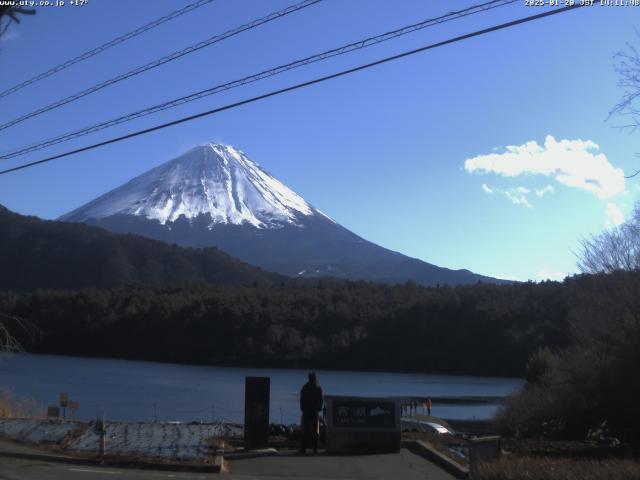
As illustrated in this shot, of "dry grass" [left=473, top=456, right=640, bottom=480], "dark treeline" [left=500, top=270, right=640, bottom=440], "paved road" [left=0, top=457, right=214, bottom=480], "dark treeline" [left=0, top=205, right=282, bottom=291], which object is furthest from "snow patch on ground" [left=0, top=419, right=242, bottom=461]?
"dark treeline" [left=0, top=205, right=282, bottom=291]

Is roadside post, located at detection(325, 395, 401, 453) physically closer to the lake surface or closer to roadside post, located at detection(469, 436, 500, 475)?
roadside post, located at detection(469, 436, 500, 475)

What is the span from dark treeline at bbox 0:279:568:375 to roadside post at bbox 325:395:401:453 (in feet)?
237

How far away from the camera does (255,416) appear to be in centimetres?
1486

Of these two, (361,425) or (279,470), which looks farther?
(361,425)

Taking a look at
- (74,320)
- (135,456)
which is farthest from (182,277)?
(135,456)

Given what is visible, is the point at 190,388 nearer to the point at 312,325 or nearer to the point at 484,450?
the point at 312,325

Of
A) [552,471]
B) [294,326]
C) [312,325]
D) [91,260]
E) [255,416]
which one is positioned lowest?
[552,471]

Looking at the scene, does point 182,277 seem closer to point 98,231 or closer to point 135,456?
point 98,231

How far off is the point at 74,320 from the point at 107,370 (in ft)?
95.7

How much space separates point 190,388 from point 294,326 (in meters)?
43.5

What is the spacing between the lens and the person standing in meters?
15.0

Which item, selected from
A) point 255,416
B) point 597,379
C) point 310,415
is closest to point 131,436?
point 255,416

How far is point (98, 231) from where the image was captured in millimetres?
162500

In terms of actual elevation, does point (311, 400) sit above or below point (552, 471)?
above
